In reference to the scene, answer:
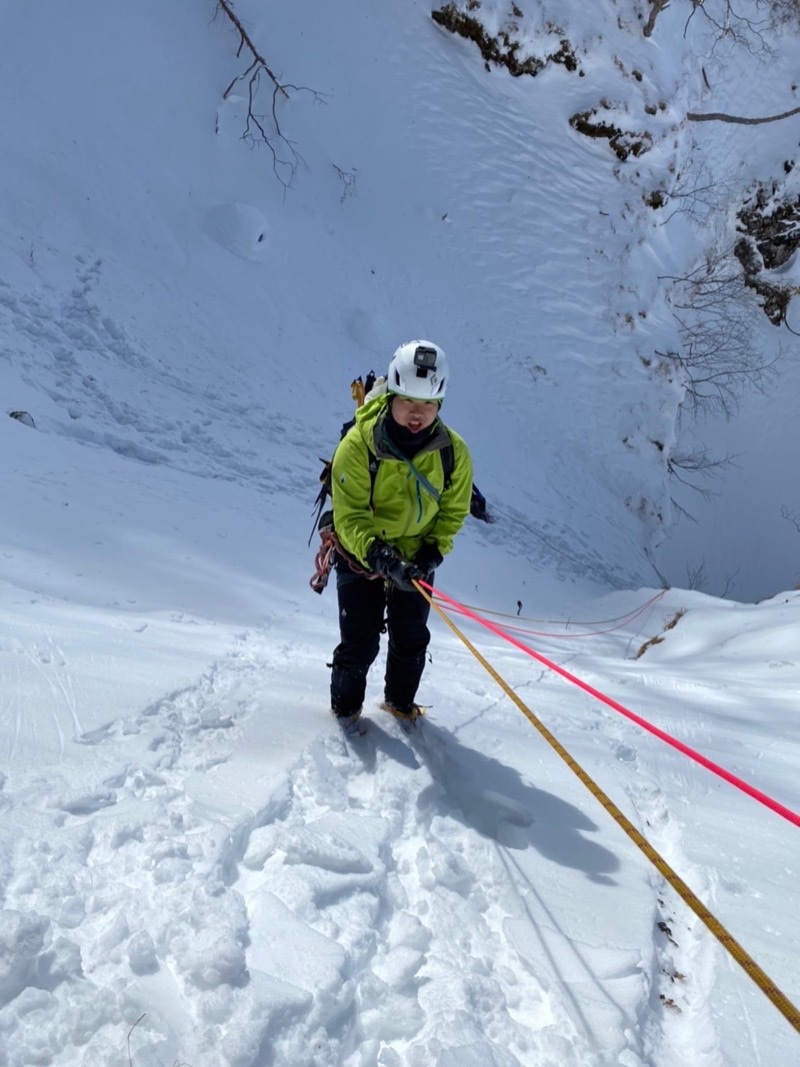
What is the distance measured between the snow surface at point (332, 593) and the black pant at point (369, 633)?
279mm

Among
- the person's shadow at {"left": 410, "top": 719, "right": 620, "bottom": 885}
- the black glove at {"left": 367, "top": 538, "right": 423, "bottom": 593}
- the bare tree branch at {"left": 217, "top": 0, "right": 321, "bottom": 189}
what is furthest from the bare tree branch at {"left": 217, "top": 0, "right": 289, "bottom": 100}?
the person's shadow at {"left": 410, "top": 719, "right": 620, "bottom": 885}

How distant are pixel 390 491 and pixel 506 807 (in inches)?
57.8

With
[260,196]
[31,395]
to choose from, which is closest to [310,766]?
[31,395]

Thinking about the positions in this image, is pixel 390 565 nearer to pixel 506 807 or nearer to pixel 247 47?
pixel 506 807

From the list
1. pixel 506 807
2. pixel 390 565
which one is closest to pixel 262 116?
pixel 390 565

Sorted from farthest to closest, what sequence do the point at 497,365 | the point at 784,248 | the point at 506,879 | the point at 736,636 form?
the point at 784,248 < the point at 497,365 < the point at 736,636 < the point at 506,879

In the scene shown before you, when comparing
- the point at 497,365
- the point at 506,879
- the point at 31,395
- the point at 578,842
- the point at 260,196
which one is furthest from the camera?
the point at 497,365

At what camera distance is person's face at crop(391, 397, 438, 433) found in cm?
289

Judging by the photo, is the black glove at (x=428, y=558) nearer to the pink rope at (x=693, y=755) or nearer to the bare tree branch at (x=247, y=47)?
the pink rope at (x=693, y=755)

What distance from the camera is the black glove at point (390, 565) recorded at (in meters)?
2.95

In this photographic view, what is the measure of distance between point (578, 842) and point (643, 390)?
13.0 m

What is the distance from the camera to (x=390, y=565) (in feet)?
9.66

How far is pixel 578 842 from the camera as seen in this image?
2.82 meters

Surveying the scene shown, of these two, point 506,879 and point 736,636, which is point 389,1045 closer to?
point 506,879
